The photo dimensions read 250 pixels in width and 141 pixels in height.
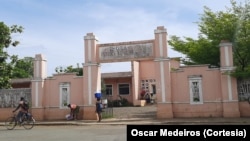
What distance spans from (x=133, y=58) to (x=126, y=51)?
629 mm

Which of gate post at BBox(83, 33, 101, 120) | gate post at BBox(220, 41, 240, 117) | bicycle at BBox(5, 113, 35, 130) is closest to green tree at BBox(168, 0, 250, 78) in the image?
gate post at BBox(220, 41, 240, 117)

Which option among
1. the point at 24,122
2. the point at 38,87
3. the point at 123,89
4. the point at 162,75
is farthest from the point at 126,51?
the point at 123,89

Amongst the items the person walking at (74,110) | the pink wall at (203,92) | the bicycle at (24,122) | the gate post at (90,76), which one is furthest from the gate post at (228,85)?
the bicycle at (24,122)

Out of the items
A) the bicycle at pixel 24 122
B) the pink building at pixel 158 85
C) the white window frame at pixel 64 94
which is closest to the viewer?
the bicycle at pixel 24 122

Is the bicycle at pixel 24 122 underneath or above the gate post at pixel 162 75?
underneath

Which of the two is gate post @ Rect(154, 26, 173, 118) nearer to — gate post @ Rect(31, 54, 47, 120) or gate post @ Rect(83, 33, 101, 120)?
gate post @ Rect(83, 33, 101, 120)

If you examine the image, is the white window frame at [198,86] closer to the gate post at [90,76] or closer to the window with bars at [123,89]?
the gate post at [90,76]

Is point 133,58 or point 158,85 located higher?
point 133,58

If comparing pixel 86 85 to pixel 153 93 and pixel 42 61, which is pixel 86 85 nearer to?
pixel 42 61

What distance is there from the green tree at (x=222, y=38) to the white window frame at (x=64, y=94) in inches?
345

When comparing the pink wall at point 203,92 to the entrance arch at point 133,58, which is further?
the entrance arch at point 133,58

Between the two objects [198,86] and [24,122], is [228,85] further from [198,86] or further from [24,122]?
[24,122]

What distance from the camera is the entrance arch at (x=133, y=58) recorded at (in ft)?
66.2

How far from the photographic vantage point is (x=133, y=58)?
68.7 feet
